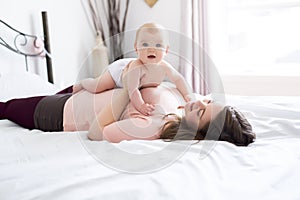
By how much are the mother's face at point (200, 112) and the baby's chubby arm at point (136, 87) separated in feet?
0.40

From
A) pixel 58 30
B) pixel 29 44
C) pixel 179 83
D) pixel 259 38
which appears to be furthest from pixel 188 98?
pixel 259 38

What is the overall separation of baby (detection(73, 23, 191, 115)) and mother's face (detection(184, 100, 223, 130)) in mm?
67

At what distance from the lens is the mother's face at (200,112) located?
1.21m

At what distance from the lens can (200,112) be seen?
1.21 metres

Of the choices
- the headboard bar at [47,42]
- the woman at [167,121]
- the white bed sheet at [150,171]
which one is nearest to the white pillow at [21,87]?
the headboard bar at [47,42]

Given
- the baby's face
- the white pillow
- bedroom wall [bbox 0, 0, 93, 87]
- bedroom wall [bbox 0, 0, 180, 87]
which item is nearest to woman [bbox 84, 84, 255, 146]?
the baby's face

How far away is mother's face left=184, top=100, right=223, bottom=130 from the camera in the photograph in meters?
1.21

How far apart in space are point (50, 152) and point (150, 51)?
434 mm

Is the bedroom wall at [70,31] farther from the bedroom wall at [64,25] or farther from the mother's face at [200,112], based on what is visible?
the mother's face at [200,112]

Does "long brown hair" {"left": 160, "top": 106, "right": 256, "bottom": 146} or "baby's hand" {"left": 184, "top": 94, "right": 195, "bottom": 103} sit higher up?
"baby's hand" {"left": 184, "top": 94, "right": 195, "bottom": 103}

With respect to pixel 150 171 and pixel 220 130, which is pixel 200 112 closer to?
pixel 220 130

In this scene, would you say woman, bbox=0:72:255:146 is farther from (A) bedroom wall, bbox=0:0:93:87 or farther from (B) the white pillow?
(A) bedroom wall, bbox=0:0:93:87

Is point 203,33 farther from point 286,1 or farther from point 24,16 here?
point 24,16

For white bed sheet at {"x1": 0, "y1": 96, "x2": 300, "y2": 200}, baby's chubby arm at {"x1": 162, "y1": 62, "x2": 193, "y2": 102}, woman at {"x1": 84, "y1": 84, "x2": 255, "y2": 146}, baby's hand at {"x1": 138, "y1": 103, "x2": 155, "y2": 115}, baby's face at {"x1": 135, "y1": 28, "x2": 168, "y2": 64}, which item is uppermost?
baby's face at {"x1": 135, "y1": 28, "x2": 168, "y2": 64}
